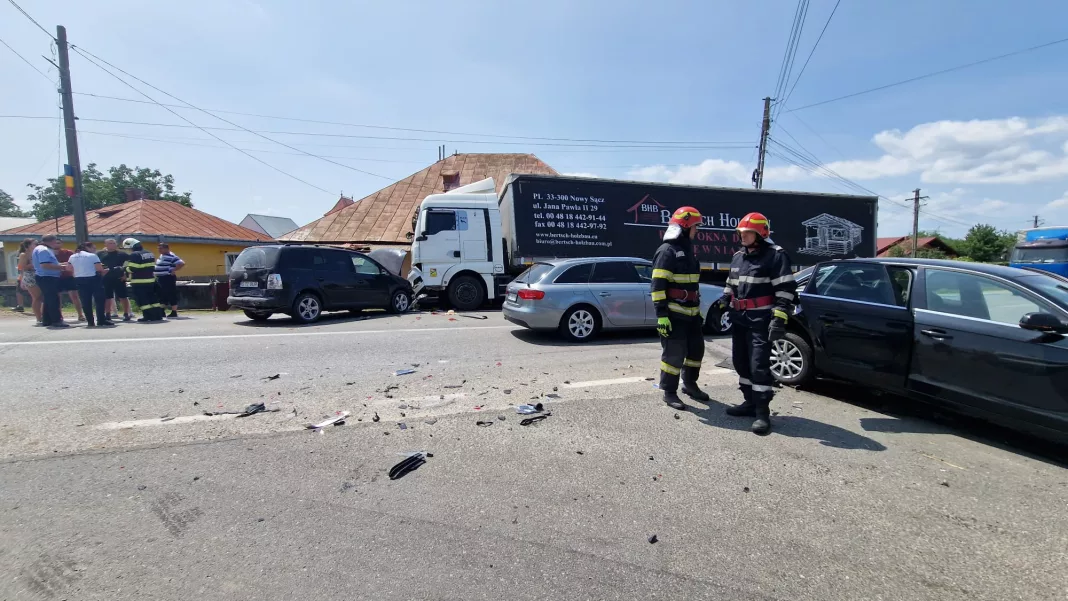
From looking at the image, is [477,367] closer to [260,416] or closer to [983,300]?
[260,416]

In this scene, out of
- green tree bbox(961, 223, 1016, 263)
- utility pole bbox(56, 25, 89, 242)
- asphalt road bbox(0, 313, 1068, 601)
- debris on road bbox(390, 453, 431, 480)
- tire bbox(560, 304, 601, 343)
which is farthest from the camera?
green tree bbox(961, 223, 1016, 263)

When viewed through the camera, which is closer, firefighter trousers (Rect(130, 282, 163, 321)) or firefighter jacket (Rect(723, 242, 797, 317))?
firefighter jacket (Rect(723, 242, 797, 317))

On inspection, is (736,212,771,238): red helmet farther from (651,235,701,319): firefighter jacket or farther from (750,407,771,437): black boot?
(750,407,771,437): black boot

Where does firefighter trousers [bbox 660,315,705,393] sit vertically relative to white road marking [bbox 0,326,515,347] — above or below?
above

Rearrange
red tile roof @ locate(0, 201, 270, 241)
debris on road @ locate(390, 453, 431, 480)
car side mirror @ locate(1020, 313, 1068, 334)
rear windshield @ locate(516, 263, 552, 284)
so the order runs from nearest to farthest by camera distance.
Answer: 1. debris on road @ locate(390, 453, 431, 480)
2. car side mirror @ locate(1020, 313, 1068, 334)
3. rear windshield @ locate(516, 263, 552, 284)
4. red tile roof @ locate(0, 201, 270, 241)

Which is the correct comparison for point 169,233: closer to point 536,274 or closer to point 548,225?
Result: point 548,225

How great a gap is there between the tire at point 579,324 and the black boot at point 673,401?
3018mm

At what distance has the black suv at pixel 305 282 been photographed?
922 cm

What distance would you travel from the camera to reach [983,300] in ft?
12.9

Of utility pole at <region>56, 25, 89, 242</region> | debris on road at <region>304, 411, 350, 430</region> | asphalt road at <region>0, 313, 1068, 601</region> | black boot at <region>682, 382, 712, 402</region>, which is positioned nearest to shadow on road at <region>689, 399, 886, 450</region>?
asphalt road at <region>0, 313, 1068, 601</region>

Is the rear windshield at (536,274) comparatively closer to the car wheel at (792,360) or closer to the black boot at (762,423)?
the car wheel at (792,360)

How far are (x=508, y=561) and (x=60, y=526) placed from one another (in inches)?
93.2

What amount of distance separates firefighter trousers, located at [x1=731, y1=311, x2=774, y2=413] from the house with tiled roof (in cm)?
2302

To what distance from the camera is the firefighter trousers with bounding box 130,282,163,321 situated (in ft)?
31.9
